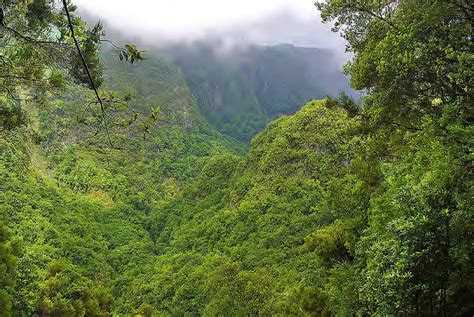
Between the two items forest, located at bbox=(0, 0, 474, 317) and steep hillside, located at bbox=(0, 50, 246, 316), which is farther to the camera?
steep hillside, located at bbox=(0, 50, 246, 316)

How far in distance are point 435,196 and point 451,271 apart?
139cm

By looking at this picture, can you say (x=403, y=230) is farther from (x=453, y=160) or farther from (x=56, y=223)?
(x=56, y=223)

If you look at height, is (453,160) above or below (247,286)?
above

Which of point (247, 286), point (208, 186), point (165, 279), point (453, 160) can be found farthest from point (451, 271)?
point (208, 186)

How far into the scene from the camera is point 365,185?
1377 centimetres

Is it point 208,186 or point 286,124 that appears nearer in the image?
point 286,124

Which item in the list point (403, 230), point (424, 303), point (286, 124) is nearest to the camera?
point (403, 230)

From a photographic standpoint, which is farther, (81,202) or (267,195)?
(81,202)

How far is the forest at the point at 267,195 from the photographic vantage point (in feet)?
23.9

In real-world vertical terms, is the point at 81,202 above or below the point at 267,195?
below

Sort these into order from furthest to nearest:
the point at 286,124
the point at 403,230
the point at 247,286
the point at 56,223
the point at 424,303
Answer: the point at 286,124 < the point at 56,223 < the point at 247,286 < the point at 424,303 < the point at 403,230

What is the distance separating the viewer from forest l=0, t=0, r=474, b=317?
7285 mm

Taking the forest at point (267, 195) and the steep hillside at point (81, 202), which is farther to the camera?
the steep hillside at point (81, 202)

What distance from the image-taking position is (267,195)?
8500 cm
